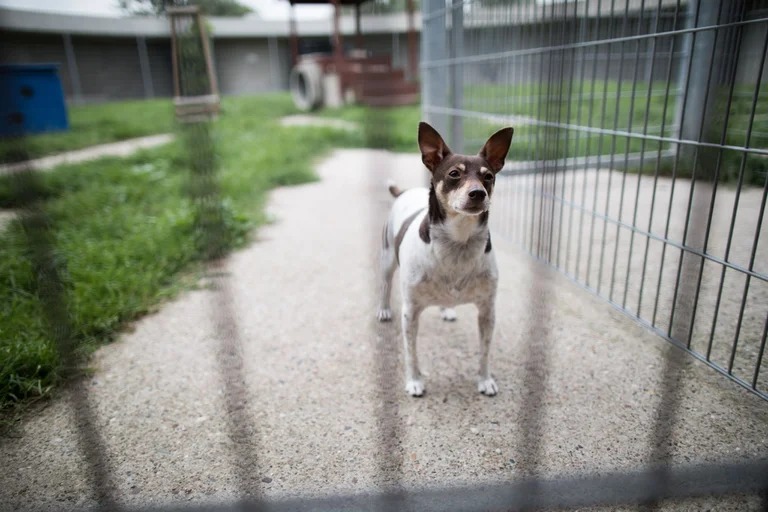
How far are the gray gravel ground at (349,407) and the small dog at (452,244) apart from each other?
0.90 feet

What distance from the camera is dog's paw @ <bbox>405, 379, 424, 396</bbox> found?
7.47 ft

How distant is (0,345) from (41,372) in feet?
0.85

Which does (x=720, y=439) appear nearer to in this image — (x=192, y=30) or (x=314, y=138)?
(x=192, y=30)

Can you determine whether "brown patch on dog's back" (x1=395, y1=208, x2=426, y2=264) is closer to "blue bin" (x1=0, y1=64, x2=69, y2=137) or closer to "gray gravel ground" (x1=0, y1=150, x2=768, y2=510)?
"gray gravel ground" (x1=0, y1=150, x2=768, y2=510)

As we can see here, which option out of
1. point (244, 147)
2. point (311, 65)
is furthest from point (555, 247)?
point (311, 65)

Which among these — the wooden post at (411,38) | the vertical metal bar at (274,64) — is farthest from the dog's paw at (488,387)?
the vertical metal bar at (274,64)

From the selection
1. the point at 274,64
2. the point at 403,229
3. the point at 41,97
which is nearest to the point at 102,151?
the point at 41,97

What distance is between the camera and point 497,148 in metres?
2.10

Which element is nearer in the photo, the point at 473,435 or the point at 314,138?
the point at 473,435

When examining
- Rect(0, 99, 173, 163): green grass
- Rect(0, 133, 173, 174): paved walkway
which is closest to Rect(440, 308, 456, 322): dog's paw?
Rect(0, 133, 173, 174): paved walkway

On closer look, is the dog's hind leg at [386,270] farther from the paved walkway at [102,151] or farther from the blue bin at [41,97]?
the blue bin at [41,97]

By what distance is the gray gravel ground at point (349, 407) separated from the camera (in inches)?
72.1

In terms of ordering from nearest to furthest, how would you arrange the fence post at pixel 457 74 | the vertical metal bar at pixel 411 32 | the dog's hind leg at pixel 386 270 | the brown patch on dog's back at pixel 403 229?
1. the vertical metal bar at pixel 411 32
2. the brown patch on dog's back at pixel 403 229
3. the dog's hind leg at pixel 386 270
4. the fence post at pixel 457 74

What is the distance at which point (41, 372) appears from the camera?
2.37 meters
